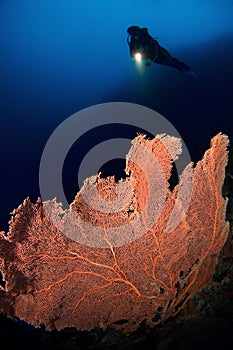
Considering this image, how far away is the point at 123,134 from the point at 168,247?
14.8 metres

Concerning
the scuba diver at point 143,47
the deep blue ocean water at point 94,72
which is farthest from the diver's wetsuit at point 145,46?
the deep blue ocean water at point 94,72

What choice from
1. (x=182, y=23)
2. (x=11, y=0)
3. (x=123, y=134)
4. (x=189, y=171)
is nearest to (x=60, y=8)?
(x=11, y=0)

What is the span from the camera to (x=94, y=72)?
32.5 metres

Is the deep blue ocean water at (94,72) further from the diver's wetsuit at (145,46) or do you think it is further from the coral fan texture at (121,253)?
the coral fan texture at (121,253)

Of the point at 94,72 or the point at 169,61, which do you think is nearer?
the point at 169,61

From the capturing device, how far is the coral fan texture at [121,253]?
2859 mm

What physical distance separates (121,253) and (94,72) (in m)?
32.7

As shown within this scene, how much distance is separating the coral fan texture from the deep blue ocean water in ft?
27.0

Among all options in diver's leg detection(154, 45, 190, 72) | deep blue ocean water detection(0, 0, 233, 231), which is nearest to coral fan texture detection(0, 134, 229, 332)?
diver's leg detection(154, 45, 190, 72)

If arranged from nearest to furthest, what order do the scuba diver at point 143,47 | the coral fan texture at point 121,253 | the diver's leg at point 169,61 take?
1. the coral fan texture at point 121,253
2. the scuba diver at point 143,47
3. the diver's leg at point 169,61

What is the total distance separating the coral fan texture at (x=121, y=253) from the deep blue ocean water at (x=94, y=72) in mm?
8231

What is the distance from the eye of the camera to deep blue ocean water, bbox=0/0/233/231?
1822 centimetres

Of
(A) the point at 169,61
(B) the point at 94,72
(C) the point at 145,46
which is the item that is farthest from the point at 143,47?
(B) the point at 94,72

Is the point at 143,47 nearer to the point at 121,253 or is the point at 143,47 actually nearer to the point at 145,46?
the point at 145,46
